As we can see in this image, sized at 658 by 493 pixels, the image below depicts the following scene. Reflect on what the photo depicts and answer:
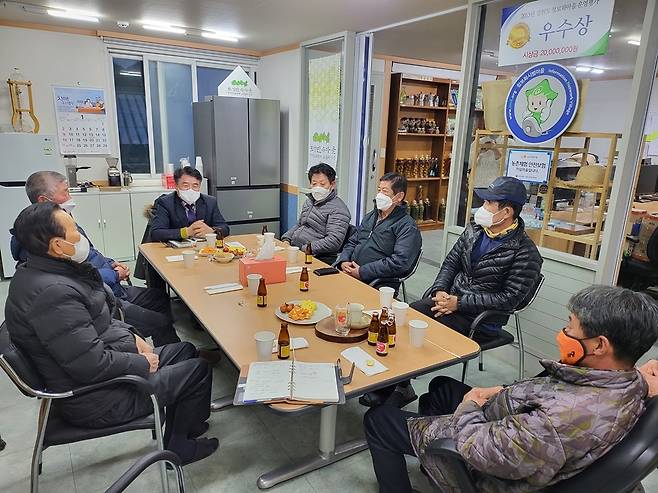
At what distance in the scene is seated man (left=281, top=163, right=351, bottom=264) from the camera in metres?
3.47

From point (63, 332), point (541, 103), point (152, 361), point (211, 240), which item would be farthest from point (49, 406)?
point (541, 103)

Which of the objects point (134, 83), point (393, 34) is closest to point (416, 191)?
point (393, 34)

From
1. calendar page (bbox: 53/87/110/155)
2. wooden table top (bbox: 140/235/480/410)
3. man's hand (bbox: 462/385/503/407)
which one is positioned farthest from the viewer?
calendar page (bbox: 53/87/110/155)

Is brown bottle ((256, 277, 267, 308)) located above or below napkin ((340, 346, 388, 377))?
above

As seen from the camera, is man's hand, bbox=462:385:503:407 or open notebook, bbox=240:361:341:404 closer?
open notebook, bbox=240:361:341:404

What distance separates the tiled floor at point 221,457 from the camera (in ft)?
6.34

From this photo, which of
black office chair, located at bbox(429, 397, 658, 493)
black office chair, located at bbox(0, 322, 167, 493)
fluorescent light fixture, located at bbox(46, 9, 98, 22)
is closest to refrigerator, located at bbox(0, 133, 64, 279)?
fluorescent light fixture, located at bbox(46, 9, 98, 22)

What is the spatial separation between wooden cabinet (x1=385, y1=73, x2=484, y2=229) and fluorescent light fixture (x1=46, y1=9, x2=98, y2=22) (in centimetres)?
379

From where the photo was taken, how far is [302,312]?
6.68 feet

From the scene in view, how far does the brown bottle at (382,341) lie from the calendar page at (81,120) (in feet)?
15.2

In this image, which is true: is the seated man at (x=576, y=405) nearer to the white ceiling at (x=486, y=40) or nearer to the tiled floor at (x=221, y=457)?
the tiled floor at (x=221, y=457)

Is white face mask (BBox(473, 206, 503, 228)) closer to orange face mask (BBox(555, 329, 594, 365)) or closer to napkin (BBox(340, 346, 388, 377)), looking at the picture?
napkin (BBox(340, 346, 388, 377))

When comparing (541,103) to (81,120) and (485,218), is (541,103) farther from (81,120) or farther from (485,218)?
(81,120)

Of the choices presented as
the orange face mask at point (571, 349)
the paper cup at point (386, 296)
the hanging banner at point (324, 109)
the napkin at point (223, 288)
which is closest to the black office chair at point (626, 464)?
the orange face mask at point (571, 349)
